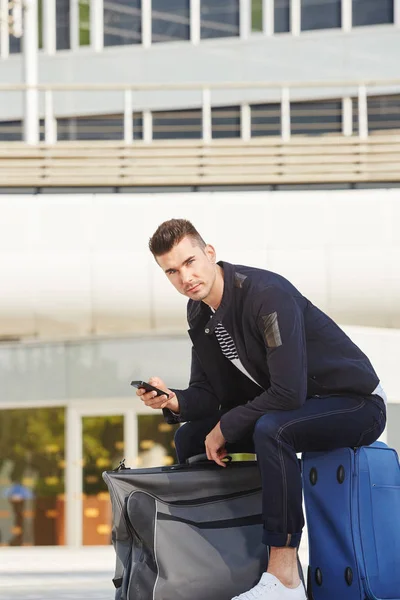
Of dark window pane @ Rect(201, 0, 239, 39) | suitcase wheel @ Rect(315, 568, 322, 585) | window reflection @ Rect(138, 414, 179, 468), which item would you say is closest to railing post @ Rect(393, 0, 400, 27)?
dark window pane @ Rect(201, 0, 239, 39)

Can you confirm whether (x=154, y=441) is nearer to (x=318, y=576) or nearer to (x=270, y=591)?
(x=318, y=576)

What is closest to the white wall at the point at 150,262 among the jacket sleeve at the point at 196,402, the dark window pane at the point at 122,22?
the jacket sleeve at the point at 196,402

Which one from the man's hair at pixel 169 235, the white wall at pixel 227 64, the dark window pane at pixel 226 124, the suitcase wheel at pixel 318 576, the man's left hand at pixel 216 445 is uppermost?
the white wall at pixel 227 64

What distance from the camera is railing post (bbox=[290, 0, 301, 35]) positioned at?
25.3m

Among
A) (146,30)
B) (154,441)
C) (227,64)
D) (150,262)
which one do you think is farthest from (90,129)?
(154,441)

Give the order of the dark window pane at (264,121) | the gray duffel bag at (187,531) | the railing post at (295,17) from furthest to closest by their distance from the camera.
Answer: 1. the railing post at (295,17)
2. the dark window pane at (264,121)
3. the gray duffel bag at (187,531)

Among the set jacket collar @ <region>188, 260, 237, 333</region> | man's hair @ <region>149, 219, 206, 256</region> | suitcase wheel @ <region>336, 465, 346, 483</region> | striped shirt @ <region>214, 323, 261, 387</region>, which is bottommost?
suitcase wheel @ <region>336, 465, 346, 483</region>

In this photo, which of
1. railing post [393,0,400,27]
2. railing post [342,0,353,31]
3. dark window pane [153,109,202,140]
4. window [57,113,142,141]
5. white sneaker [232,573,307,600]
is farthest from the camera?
railing post [342,0,353,31]

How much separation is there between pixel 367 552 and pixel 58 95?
22.9 metres

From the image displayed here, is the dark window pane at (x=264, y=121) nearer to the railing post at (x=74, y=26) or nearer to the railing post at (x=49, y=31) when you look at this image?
the railing post at (x=74, y=26)

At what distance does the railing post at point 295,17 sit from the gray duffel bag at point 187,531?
22.1 metres

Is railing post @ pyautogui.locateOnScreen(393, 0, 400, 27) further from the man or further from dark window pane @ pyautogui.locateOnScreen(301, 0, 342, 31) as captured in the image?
the man

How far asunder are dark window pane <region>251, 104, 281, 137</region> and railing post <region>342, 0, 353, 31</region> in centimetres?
233

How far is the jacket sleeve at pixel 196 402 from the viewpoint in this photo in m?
4.29
